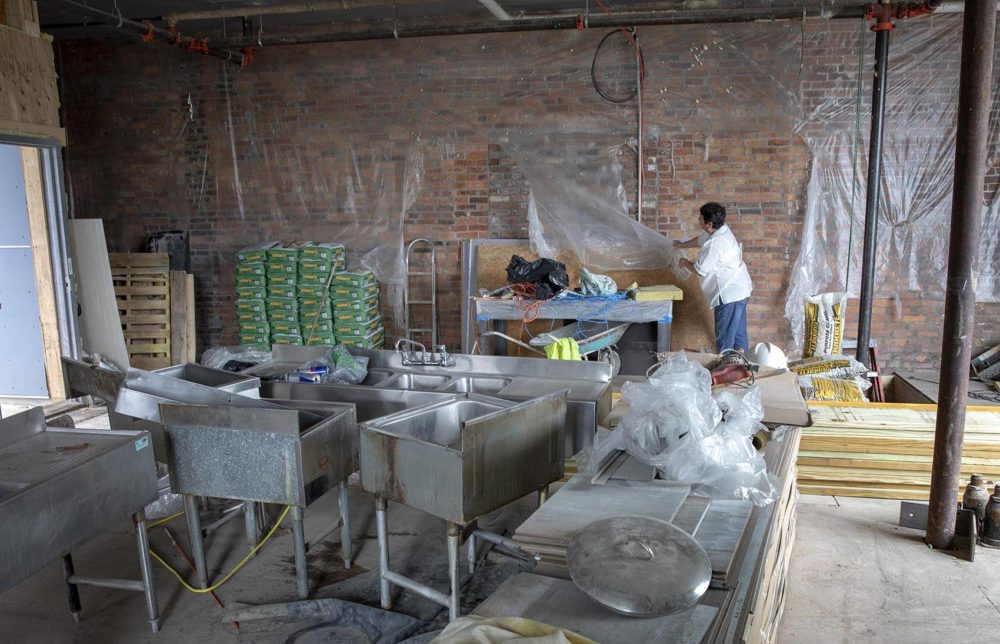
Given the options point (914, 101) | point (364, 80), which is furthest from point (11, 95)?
point (914, 101)

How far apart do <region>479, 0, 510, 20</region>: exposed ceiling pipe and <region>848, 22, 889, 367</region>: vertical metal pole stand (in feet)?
9.52

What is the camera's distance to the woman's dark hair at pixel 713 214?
18.3 ft

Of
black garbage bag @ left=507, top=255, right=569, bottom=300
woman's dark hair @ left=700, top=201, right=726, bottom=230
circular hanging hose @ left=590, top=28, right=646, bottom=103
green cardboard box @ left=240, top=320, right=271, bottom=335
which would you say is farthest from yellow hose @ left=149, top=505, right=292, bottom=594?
circular hanging hose @ left=590, top=28, right=646, bottom=103

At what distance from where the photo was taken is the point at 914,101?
5805 millimetres

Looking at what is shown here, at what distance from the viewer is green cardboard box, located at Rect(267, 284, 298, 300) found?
666 centimetres

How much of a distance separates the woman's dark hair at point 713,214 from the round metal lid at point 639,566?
163 inches

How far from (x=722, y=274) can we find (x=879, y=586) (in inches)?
122

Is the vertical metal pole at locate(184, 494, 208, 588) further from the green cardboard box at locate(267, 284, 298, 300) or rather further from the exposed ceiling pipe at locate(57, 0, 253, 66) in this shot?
the exposed ceiling pipe at locate(57, 0, 253, 66)

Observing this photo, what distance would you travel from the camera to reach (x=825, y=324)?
18.4 ft

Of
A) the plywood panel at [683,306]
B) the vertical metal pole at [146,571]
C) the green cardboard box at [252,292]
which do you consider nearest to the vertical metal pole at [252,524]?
the vertical metal pole at [146,571]

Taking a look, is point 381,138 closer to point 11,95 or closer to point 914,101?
point 11,95

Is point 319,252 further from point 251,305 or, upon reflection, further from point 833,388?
point 833,388

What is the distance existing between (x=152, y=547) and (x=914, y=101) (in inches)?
243

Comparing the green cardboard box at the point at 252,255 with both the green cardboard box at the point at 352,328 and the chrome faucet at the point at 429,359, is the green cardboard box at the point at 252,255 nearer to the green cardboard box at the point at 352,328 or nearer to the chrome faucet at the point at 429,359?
the green cardboard box at the point at 352,328
